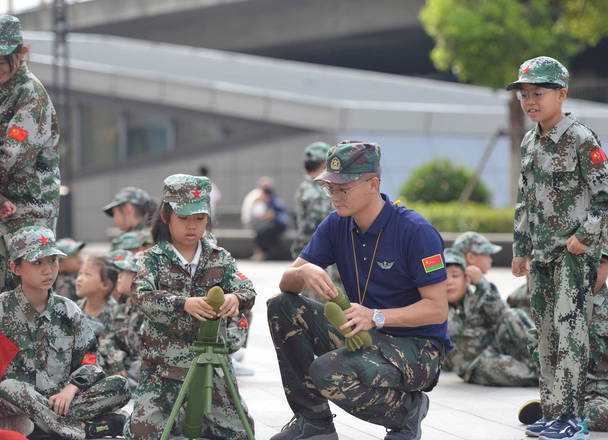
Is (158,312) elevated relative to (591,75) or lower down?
elevated

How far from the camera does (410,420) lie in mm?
5090

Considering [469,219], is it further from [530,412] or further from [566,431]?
[566,431]

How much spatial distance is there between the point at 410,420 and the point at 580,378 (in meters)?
1.11

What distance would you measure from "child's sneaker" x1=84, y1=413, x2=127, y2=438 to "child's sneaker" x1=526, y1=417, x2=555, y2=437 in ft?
7.31

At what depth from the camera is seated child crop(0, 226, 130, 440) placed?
18.3 ft

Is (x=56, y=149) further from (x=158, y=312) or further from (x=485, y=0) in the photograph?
(x=485, y=0)

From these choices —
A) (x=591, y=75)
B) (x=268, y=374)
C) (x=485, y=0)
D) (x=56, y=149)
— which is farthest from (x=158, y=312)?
(x=591, y=75)

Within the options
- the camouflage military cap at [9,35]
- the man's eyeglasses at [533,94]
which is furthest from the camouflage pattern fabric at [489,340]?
the camouflage military cap at [9,35]

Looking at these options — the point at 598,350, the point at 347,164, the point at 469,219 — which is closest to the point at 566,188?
the point at 598,350

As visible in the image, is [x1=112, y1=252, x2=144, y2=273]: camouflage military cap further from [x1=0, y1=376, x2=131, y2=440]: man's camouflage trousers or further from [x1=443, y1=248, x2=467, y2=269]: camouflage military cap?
[x1=443, y1=248, x2=467, y2=269]: camouflage military cap

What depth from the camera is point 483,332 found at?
7.80m

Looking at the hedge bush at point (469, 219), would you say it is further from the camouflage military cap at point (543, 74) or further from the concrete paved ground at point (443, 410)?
the camouflage military cap at point (543, 74)

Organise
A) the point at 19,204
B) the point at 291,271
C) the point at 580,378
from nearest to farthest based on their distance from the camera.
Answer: the point at 291,271 → the point at 580,378 → the point at 19,204

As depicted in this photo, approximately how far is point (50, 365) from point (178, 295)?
3.14ft
